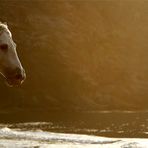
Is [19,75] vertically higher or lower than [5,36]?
lower

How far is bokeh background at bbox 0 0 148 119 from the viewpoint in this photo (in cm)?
10538

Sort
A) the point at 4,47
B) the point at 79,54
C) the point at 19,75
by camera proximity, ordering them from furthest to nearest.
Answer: the point at 79,54 < the point at 4,47 < the point at 19,75

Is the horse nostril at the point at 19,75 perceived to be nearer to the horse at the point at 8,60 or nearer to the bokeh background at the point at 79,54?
the horse at the point at 8,60

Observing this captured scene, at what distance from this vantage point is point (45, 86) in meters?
108

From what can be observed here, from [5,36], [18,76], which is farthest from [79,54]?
[18,76]

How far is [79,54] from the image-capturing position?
12581 cm

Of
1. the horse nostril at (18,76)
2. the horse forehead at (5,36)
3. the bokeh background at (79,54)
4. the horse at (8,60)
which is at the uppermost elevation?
the bokeh background at (79,54)

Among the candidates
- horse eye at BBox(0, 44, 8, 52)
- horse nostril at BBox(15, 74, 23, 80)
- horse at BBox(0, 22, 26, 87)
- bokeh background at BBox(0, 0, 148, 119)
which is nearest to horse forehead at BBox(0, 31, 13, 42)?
horse at BBox(0, 22, 26, 87)

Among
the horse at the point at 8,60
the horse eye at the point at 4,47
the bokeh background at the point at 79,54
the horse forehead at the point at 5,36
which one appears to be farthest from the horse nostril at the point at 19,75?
the bokeh background at the point at 79,54

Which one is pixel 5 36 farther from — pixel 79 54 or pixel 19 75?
pixel 79 54

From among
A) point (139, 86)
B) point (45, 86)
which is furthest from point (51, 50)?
point (139, 86)

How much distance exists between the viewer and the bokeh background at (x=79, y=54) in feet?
346

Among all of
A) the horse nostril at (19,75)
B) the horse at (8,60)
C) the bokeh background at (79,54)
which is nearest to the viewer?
the horse nostril at (19,75)

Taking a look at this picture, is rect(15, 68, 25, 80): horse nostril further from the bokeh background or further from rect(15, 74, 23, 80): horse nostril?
the bokeh background
